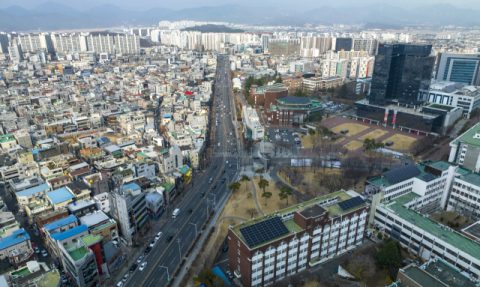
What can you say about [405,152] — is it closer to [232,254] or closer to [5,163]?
[232,254]

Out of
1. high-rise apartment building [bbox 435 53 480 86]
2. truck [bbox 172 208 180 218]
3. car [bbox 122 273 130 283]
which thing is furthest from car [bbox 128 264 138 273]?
high-rise apartment building [bbox 435 53 480 86]

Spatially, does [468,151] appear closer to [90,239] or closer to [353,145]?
[353,145]

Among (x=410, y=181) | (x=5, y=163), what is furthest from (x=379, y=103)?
(x=5, y=163)

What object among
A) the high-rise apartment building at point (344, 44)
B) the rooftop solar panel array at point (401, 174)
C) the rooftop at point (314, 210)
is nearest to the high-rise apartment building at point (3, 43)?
the high-rise apartment building at point (344, 44)

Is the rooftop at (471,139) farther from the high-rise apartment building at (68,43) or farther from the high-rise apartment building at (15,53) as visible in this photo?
the high-rise apartment building at (68,43)

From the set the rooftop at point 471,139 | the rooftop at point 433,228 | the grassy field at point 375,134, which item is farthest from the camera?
the grassy field at point 375,134

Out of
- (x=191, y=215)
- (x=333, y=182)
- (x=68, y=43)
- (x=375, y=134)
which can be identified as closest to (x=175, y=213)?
(x=191, y=215)

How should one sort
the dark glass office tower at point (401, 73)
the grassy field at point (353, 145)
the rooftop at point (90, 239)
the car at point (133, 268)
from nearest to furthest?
the rooftop at point (90, 239), the car at point (133, 268), the grassy field at point (353, 145), the dark glass office tower at point (401, 73)
